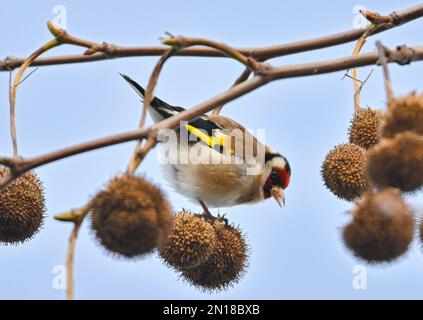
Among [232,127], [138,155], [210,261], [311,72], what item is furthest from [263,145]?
[138,155]

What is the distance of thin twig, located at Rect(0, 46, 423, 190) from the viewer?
8.95 feet

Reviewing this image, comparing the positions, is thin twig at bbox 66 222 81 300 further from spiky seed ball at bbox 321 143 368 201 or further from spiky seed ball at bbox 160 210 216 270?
spiky seed ball at bbox 321 143 368 201

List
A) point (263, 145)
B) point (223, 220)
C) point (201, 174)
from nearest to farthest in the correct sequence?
1. point (223, 220)
2. point (201, 174)
3. point (263, 145)

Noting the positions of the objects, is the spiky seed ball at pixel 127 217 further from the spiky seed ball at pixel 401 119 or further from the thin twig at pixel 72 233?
the spiky seed ball at pixel 401 119

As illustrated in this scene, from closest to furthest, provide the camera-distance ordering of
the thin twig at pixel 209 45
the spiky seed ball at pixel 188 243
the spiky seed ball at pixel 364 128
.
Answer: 1. the thin twig at pixel 209 45
2. the spiky seed ball at pixel 188 243
3. the spiky seed ball at pixel 364 128

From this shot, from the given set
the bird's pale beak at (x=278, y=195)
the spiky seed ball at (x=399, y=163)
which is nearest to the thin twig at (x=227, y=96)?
the spiky seed ball at (x=399, y=163)

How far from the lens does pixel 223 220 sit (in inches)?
180

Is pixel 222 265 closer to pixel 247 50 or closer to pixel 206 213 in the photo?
pixel 206 213

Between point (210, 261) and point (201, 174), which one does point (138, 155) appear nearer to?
point (210, 261)

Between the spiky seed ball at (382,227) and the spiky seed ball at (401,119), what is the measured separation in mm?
292

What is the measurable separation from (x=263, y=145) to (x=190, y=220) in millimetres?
1769

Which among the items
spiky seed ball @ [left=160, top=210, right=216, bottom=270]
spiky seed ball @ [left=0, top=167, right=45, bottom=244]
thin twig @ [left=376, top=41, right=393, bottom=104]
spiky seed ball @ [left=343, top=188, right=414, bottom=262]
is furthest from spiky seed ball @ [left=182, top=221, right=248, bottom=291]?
thin twig @ [left=376, top=41, right=393, bottom=104]

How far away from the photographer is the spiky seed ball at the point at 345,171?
14.4 feet

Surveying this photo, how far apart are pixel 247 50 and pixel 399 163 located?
3.87 feet
